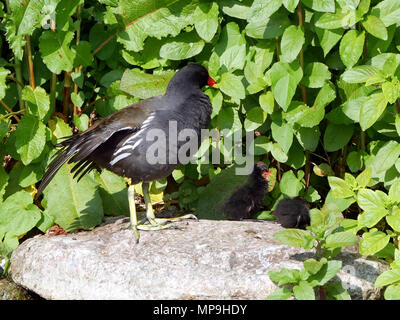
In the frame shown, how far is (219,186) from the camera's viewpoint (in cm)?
574

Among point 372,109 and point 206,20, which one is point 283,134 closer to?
point 372,109

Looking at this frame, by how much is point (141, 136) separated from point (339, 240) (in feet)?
5.33

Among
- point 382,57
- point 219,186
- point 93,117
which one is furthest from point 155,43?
point 382,57

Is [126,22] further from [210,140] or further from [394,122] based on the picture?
[394,122]

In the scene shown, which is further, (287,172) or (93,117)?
(93,117)

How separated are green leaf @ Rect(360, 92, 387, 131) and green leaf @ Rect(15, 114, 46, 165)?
100 inches

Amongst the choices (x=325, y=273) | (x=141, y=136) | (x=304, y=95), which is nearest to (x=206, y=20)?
(x=304, y=95)

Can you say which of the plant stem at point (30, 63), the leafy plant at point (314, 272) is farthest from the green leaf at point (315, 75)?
the plant stem at point (30, 63)

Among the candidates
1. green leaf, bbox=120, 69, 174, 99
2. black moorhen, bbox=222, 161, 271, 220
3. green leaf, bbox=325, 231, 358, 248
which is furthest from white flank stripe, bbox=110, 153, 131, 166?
green leaf, bbox=325, 231, 358, 248

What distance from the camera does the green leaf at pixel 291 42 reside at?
4.88m

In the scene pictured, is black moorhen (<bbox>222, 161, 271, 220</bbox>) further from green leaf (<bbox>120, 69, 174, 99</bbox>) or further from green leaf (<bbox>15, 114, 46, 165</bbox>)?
green leaf (<bbox>15, 114, 46, 165</bbox>)

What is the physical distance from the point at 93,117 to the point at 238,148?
1.41 m

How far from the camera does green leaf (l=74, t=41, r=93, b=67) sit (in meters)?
5.51
